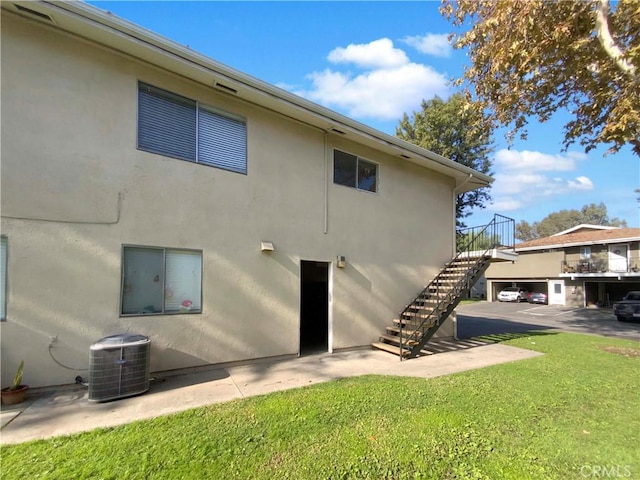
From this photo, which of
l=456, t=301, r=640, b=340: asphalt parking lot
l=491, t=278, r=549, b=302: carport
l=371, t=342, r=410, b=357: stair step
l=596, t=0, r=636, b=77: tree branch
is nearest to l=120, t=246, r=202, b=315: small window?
l=371, t=342, r=410, b=357: stair step

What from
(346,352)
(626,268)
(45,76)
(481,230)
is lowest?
(346,352)

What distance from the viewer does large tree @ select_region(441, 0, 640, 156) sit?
5.93m

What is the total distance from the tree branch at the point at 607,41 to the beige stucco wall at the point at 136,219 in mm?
5074

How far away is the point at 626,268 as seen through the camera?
2202cm

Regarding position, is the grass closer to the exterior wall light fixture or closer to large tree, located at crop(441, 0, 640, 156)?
the exterior wall light fixture

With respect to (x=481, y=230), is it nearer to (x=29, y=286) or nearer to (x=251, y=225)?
(x=251, y=225)

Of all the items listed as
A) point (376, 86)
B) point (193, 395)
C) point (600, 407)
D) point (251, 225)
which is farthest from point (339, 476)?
point (376, 86)

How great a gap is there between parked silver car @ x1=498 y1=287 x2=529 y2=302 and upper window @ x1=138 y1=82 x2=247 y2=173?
28845mm

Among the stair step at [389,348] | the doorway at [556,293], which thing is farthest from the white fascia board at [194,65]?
the doorway at [556,293]

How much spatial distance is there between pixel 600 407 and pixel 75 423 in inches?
270

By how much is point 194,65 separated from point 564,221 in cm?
7072

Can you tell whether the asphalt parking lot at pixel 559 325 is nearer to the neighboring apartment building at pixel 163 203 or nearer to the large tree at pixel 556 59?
the neighboring apartment building at pixel 163 203

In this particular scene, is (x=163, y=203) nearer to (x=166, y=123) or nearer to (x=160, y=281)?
(x=160, y=281)

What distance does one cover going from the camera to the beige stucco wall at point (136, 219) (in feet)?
15.0
